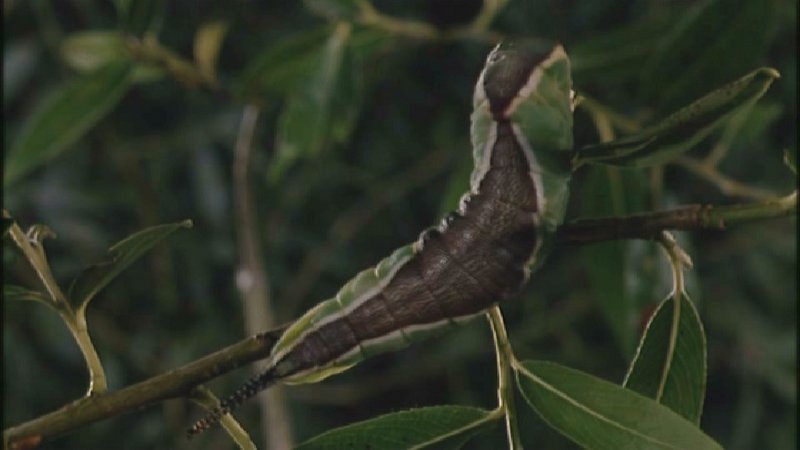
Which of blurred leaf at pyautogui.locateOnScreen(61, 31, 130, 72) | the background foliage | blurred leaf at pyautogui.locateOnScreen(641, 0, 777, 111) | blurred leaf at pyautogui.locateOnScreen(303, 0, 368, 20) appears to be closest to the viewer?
blurred leaf at pyautogui.locateOnScreen(641, 0, 777, 111)

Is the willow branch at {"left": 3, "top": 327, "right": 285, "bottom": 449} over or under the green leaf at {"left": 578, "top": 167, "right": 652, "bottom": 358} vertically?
over

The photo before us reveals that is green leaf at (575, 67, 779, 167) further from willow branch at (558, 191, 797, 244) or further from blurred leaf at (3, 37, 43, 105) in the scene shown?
blurred leaf at (3, 37, 43, 105)

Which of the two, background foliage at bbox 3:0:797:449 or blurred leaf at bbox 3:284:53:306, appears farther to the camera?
background foliage at bbox 3:0:797:449

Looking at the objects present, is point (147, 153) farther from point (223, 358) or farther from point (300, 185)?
point (223, 358)

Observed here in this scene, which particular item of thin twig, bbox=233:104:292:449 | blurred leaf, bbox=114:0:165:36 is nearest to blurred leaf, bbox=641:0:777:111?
blurred leaf, bbox=114:0:165:36

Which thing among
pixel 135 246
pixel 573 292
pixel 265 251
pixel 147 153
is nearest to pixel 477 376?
pixel 573 292

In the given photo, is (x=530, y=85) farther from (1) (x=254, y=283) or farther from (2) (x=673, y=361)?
(1) (x=254, y=283)

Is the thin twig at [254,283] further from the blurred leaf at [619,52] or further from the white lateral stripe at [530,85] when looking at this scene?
the white lateral stripe at [530,85]
